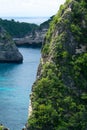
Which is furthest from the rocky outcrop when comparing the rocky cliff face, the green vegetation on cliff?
the green vegetation on cliff

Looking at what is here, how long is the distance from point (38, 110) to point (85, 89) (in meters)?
5.02

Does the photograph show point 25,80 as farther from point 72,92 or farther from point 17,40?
point 17,40

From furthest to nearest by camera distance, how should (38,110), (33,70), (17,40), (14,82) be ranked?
1. (17,40)
2. (33,70)
3. (14,82)
4. (38,110)

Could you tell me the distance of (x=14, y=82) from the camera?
104 meters

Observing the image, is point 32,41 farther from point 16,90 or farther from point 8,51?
point 16,90

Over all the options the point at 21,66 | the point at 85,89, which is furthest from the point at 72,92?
the point at 21,66

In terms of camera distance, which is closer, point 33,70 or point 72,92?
point 72,92

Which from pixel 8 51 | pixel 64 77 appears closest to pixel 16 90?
pixel 64 77

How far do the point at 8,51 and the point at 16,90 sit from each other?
181 ft

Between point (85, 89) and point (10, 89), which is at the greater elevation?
point (85, 89)

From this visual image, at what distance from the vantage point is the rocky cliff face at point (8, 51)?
145m

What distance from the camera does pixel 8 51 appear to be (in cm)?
14838

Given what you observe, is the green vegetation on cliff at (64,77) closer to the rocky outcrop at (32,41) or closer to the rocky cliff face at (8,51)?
the rocky cliff face at (8,51)

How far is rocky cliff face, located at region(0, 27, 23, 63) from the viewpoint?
145 meters
